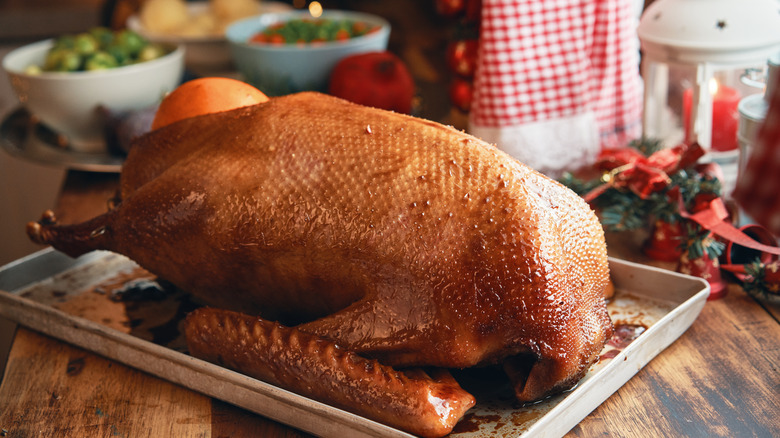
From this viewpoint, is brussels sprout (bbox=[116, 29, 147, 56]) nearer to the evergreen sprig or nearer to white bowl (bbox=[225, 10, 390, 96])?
white bowl (bbox=[225, 10, 390, 96])

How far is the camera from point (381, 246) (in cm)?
76

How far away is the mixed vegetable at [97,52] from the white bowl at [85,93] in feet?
0.13

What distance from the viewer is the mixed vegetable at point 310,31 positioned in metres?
1.86

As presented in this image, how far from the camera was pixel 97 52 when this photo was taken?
170 cm

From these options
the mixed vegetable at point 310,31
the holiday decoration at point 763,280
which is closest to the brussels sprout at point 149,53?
the mixed vegetable at point 310,31

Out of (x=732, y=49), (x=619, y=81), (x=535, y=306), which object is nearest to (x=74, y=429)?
(x=535, y=306)

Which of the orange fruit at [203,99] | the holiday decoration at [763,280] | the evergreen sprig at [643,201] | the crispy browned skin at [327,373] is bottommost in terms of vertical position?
the holiday decoration at [763,280]

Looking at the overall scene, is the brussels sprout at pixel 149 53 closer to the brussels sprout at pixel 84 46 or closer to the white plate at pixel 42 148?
the brussels sprout at pixel 84 46

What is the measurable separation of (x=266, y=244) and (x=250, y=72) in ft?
3.48

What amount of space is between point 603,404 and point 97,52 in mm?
1422

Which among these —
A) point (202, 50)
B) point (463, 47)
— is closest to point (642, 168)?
point (463, 47)

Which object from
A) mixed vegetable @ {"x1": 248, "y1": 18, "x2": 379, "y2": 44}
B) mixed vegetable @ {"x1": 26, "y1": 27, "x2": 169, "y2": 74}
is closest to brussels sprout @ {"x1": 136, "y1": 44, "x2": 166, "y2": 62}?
mixed vegetable @ {"x1": 26, "y1": 27, "x2": 169, "y2": 74}

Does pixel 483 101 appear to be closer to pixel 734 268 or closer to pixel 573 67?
pixel 573 67

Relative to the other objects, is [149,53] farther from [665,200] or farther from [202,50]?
[665,200]
